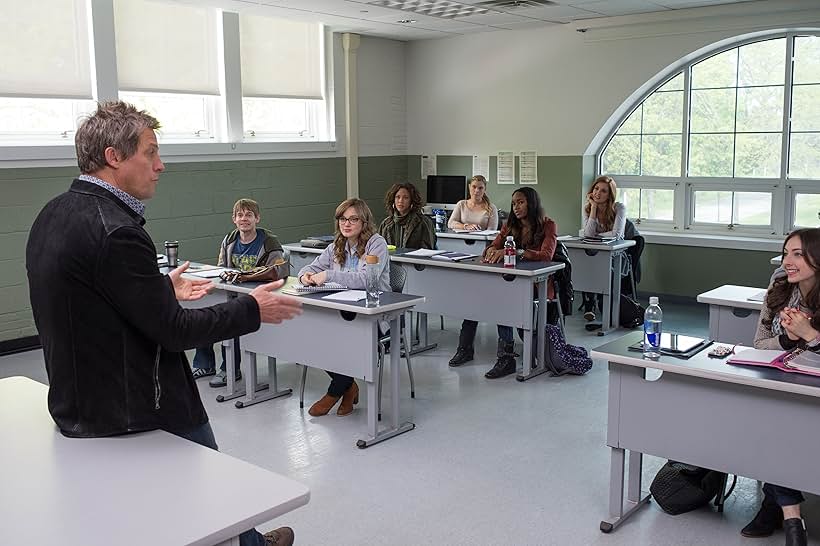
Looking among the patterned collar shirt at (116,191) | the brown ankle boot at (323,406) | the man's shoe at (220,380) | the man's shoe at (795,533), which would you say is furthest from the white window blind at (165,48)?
the man's shoe at (795,533)

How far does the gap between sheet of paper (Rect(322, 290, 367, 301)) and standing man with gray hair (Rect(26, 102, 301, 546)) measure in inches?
85.7

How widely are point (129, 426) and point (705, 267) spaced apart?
262 inches

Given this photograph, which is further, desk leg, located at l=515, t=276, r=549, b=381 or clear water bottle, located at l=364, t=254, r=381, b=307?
desk leg, located at l=515, t=276, r=549, b=381

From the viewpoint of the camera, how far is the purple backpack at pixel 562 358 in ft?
17.7

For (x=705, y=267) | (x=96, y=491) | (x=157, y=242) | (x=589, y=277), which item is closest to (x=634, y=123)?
(x=705, y=267)

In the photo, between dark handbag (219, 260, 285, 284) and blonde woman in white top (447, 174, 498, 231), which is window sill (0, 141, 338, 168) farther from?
blonde woman in white top (447, 174, 498, 231)

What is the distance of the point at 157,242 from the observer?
6.92m

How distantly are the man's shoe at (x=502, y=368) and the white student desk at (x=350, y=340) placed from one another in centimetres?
110

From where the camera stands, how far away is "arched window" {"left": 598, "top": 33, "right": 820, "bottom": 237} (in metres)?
7.17

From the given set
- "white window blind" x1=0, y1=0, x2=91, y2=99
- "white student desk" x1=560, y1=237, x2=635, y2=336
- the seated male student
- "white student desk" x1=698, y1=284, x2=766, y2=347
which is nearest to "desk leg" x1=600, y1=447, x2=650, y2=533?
"white student desk" x1=698, y1=284, x2=766, y2=347

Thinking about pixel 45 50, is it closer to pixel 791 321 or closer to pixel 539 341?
pixel 539 341

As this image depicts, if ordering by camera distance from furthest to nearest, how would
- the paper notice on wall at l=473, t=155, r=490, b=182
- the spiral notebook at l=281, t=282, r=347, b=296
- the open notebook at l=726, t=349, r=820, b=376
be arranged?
the paper notice on wall at l=473, t=155, r=490, b=182 → the spiral notebook at l=281, t=282, r=347, b=296 → the open notebook at l=726, t=349, r=820, b=376

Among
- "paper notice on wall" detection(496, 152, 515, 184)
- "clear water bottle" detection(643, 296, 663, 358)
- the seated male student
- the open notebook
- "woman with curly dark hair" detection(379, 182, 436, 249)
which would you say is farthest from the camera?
"paper notice on wall" detection(496, 152, 515, 184)

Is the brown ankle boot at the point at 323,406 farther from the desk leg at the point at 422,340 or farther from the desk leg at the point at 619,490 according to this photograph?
the desk leg at the point at 619,490
